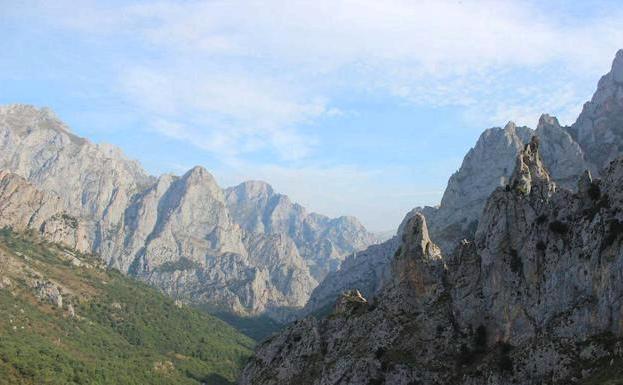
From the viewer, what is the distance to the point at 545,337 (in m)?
60.5

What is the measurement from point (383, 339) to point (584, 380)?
29308 mm

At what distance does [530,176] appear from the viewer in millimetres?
78438

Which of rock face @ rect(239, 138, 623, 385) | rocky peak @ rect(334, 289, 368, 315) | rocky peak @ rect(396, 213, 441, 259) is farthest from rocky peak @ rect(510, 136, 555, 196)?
rocky peak @ rect(334, 289, 368, 315)

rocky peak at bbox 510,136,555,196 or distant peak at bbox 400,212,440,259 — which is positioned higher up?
rocky peak at bbox 510,136,555,196

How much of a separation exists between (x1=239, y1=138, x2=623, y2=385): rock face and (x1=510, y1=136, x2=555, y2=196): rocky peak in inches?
7.4

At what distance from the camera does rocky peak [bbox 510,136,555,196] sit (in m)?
74.2

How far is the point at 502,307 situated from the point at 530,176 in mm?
19721

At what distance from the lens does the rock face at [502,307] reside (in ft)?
189

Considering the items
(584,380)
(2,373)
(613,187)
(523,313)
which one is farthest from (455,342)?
(2,373)

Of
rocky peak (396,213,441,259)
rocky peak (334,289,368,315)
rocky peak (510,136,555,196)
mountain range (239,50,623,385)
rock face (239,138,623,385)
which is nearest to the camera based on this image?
mountain range (239,50,623,385)

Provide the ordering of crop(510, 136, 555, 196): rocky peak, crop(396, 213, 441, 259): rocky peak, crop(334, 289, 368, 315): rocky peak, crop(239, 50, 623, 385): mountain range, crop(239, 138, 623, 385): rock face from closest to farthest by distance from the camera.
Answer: crop(239, 50, 623, 385): mountain range < crop(239, 138, 623, 385): rock face < crop(510, 136, 555, 196): rocky peak < crop(396, 213, 441, 259): rocky peak < crop(334, 289, 368, 315): rocky peak

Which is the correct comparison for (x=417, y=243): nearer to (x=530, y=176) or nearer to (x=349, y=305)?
(x=349, y=305)

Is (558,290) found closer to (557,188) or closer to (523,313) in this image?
(523,313)

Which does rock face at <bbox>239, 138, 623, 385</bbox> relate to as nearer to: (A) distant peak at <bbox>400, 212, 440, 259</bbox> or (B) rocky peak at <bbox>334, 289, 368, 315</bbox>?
(A) distant peak at <bbox>400, 212, 440, 259</bbox>
